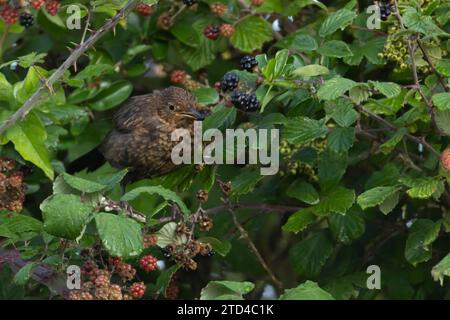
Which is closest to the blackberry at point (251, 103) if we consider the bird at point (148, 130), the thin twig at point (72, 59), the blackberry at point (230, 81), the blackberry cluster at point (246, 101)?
the blackberry cluster at point (246, 101)

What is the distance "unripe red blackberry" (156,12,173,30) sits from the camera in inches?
216

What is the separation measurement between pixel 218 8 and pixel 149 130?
658 mm

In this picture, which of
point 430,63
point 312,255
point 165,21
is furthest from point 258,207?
point 165,21

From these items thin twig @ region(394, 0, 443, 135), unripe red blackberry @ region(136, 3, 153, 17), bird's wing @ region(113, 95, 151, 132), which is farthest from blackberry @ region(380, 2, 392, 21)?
bird's wing @ region(113, 95, 151, 132)

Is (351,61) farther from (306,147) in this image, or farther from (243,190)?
(243,190)

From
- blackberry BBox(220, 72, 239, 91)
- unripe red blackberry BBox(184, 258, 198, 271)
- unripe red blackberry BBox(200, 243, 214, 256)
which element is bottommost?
unripe red blackberry BBox(184, 258, 198, 271)

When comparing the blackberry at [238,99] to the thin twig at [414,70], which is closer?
the thin twig at [414,70]

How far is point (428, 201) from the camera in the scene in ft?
16.3

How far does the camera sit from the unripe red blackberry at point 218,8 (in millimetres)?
5297

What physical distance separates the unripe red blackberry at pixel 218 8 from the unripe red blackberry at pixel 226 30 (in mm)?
58

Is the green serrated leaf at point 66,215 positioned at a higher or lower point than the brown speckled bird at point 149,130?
lower

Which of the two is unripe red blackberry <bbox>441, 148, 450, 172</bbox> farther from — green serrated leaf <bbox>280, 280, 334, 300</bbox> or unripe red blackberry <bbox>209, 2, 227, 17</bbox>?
unripe red blackberry <bbox>209, 2, 227, 17</bbox>

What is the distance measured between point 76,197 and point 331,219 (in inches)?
52.5

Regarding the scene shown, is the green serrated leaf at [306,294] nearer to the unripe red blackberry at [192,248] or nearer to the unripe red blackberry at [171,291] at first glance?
the unripe red blackberry at [192,248]
